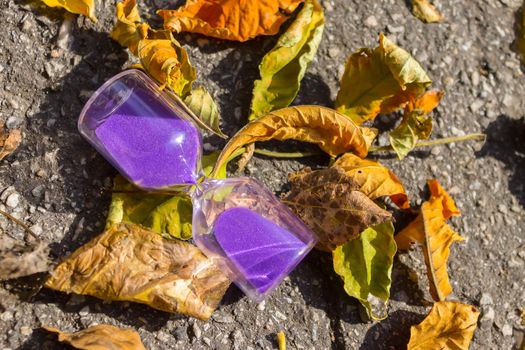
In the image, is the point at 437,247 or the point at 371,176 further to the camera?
the point at 437,247

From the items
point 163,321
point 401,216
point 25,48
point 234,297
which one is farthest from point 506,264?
point 25,48

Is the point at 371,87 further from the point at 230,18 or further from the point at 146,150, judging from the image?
the point at 146,150

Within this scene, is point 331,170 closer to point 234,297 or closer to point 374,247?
point 374,247

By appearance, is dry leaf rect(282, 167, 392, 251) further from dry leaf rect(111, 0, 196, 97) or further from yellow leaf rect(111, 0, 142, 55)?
yellow leaf rect(111, 0, 142, 55)

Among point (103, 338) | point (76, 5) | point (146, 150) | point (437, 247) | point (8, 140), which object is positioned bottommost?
point (437, 247)

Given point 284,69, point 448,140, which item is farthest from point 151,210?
point 448,140

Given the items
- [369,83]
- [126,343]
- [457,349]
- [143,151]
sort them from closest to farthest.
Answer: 1. [126,343]
2. [143,151]
3. [457,349]
4. [369,83]

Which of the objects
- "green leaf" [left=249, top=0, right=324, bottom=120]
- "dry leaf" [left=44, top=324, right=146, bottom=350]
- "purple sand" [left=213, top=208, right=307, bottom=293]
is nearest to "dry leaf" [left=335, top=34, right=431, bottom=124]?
"green leaf" [left=249, top=0, right=324, bottom=120]
